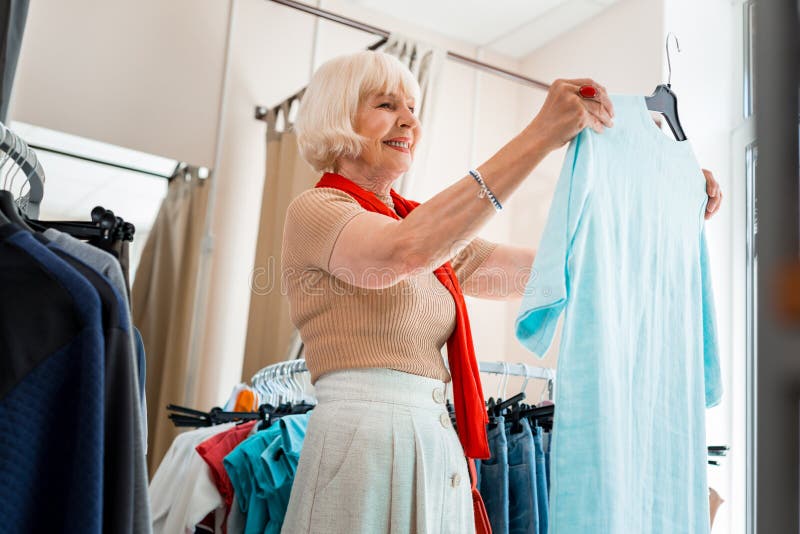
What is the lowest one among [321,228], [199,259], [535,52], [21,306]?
[21,306]

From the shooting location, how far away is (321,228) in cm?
132

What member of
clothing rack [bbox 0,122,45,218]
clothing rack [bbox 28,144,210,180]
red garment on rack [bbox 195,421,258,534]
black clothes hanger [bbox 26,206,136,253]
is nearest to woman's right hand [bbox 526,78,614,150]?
black clothes hanger [bbox 26,206,136,253]

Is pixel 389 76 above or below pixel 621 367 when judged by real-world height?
above

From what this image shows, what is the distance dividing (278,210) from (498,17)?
1.51 meters

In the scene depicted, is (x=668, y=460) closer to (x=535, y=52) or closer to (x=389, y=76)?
(x=389, y=76)

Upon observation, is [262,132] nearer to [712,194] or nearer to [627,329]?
[712,194]

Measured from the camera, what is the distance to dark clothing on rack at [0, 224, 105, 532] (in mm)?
829

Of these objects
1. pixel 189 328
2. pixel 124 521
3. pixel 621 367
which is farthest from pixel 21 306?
pixel 189 328

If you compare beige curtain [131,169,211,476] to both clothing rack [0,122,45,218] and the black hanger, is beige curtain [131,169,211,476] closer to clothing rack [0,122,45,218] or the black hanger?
clothing rack [0,122,45,218]

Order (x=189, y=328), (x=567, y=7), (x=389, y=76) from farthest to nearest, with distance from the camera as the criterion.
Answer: (x=567, y=7) < (x=189, y=328) < (x=389, y=76)

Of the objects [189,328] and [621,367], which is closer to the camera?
[621,367]

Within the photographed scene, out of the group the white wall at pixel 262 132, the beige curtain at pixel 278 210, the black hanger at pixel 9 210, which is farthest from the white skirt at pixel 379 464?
the white wall at pixel 262 132

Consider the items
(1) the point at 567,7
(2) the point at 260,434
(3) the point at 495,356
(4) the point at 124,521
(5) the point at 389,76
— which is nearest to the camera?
(4) the point at 124,521

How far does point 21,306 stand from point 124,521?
247mm
